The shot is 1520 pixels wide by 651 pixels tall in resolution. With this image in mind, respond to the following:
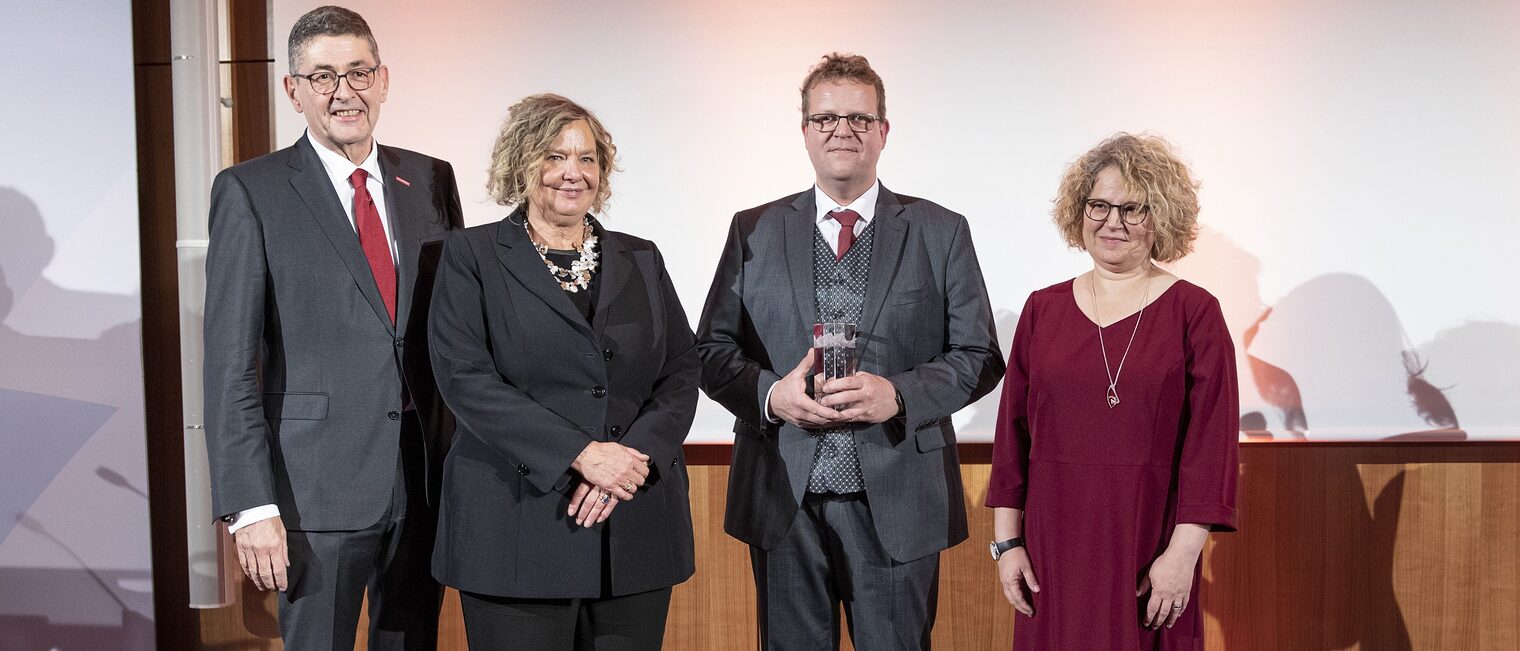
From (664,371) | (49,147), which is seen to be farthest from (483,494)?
(49,147)

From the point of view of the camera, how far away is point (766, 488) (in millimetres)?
2391

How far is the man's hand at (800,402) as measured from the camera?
7.32 ft

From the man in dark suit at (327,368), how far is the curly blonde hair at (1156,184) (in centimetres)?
148

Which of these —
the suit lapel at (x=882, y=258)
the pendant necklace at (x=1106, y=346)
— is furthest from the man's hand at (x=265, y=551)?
the pendant necklace at (x=1106, y=346)

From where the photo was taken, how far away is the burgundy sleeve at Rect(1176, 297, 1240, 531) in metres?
2.10

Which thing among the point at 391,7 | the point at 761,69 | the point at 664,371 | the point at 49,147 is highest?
the point at 391,7

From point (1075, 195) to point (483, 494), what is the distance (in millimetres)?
1414

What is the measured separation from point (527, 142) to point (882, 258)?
32.1 inches

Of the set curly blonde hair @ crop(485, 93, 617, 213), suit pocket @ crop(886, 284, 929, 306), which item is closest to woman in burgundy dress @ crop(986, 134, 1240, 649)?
suit pocket @ crop(886, 284, 929, 306)

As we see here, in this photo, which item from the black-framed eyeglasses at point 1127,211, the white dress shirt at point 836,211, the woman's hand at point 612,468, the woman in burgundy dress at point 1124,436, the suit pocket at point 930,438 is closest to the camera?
the woman's hand at point 612,468

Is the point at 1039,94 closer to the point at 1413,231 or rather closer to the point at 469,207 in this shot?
the point at 1413,231

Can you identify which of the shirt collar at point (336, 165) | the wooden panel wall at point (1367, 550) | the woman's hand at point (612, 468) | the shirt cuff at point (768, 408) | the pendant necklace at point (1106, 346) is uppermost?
the shirt collar at point (336, 165)

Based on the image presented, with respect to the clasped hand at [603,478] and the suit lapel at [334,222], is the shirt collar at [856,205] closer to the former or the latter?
the clasped hand at [603,478]

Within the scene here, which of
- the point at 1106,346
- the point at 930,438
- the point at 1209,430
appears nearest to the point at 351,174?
the point at 930,438
